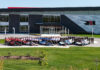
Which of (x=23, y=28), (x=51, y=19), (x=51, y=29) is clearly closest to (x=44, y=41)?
(x=51, y=29)

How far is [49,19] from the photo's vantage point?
63.8 meters

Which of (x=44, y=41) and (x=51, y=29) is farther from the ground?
(x=44, y=41)

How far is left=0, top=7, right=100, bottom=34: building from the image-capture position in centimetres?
6066

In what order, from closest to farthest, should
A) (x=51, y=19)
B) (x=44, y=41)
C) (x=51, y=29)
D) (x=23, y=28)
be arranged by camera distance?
(x=44, y=41), (x=51, y=29), (x=51, y=19), (x=23, y=28)

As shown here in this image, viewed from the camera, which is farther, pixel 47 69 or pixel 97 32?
pixel 97 32

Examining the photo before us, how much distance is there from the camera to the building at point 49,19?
60.7 metres

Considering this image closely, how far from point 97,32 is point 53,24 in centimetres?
1260

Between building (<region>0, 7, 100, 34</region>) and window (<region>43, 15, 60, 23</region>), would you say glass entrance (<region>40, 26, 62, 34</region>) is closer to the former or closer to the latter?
building (<region>0, 7, 100, 34</region>)

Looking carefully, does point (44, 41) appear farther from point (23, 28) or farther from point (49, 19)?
point (23, 28)

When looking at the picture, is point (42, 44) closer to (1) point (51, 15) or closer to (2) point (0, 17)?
(1) point (51, 15)

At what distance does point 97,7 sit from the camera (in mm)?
60156

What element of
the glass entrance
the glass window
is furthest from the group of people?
the glass window

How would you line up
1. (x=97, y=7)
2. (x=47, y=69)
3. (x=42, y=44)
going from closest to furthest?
1. (x=47, y=69)
2. (x=42, y=44)
3. (x=97, y=7)

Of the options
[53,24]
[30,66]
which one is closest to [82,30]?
[53,24]
